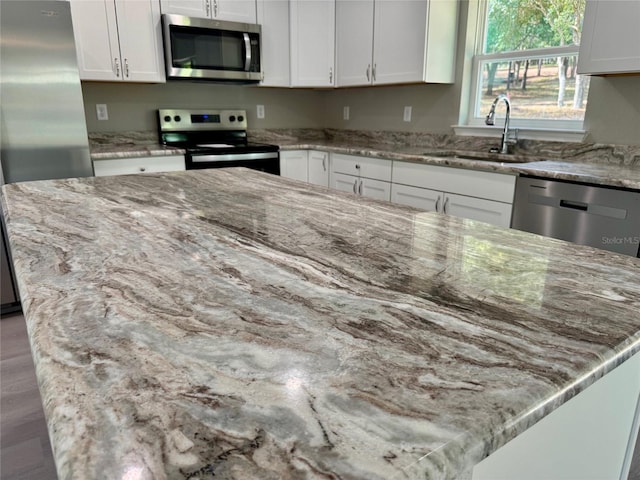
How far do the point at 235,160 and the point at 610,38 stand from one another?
8.29 feet

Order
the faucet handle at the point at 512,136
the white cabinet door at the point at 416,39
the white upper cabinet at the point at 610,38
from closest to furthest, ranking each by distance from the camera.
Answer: the white upper cabinet at the point at 610,38
the faucet handle at the point at 512,136
the white cabinet door at the point at 416,39

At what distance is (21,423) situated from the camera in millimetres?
1813

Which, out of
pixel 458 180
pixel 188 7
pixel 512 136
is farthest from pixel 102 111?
pixel 512 136

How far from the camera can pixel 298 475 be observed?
38cm

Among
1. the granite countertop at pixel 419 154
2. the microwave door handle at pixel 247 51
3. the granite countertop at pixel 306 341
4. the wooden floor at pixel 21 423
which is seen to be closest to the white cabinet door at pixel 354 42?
the granite countertop at pixel 419 154

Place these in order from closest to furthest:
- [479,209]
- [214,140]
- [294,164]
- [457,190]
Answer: [479,209]
[457,190]
[294,164]
[214,140]

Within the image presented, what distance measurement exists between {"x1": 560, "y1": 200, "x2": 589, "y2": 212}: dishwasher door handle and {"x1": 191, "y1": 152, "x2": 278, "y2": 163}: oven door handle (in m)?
2.27

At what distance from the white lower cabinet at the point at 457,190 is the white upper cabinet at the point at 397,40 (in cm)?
78

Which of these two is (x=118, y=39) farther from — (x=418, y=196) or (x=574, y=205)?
(x=574, y=205)

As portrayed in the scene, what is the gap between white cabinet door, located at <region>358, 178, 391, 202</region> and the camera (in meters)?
3.29

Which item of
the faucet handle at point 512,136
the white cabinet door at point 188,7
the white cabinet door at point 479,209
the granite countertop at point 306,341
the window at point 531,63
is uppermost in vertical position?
the white cabinet door at point 188,7

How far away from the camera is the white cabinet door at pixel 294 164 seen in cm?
385

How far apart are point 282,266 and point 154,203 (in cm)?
73

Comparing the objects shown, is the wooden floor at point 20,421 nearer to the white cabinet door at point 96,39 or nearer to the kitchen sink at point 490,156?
the white cabinet door at point 96,39
